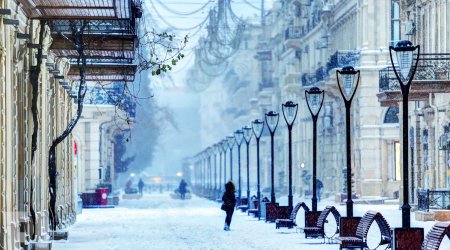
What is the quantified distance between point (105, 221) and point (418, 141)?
1188cm

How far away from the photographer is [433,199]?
43.0 m

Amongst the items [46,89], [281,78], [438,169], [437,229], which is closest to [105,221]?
[438,169]

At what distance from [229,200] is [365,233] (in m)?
13.6

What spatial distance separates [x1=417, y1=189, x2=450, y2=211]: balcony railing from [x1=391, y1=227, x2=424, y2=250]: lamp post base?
58.6ft

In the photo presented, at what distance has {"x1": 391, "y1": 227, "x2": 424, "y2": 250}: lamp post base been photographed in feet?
78.8

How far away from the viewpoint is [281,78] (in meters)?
97.2

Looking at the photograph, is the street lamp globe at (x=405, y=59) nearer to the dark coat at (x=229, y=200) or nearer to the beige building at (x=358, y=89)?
the dark coat at (x=229, y=200)

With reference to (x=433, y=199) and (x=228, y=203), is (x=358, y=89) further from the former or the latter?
(x=228, y=203)

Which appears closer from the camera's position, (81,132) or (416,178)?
(416,178)

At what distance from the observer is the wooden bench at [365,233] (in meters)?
27.1

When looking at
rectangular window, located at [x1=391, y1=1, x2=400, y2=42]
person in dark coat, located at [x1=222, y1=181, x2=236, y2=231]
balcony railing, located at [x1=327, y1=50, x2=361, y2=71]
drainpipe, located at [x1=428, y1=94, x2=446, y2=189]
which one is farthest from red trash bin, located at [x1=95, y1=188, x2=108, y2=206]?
person in dark coat, located at [x1=222, y1=181, x2=236, y2=231]

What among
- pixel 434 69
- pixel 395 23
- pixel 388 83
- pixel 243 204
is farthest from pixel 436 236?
pixel 395 23

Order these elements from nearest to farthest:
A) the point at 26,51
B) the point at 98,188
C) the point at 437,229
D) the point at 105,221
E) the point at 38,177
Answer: the point at 437,229 → the point at 26,51 → the point at 38,177 → the point at 105,221 → the point at 98,188

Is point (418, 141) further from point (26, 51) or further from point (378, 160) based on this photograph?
point (26, 51)
